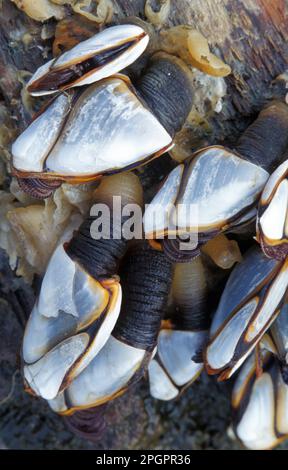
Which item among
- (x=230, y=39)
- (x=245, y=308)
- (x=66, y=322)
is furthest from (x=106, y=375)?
(x=230, y=39)

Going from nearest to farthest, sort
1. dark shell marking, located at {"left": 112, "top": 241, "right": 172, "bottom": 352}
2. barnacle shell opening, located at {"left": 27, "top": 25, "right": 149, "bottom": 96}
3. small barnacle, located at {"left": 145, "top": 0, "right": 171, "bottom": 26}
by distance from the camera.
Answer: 1. barnacle shell opening, located at {"left": 27, "top": 25, "right": 149, "bottom": 96}
2. small barnacle, located at {"left": 145, "top": 0, "right": 171, "bottom": 26}
3. dark shell marking, located at {"left": 112, "top": 241, "right": 172, "bottom": 352}

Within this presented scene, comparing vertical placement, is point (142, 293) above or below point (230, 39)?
below

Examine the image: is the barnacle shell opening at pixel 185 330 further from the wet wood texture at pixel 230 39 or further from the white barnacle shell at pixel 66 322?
the wet wood texture at pixel 230 39

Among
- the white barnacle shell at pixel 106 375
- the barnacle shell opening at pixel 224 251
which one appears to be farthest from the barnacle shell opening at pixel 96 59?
the white barnacle shell at pixel 106 375

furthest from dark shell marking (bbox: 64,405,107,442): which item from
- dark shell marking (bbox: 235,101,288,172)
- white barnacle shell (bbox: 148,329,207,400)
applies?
dark shell marking (bbox: 235,101,288,172)

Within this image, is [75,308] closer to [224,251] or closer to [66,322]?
[66,322]

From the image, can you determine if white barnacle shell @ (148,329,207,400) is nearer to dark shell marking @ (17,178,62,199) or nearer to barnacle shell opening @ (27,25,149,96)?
dark shell marking @ (17,178,62,199)

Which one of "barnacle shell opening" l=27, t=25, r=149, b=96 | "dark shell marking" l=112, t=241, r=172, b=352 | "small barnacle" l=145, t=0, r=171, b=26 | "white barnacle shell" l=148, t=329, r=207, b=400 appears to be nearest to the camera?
"barnacle shell opening" l=27, t=25, r=149, b=96
